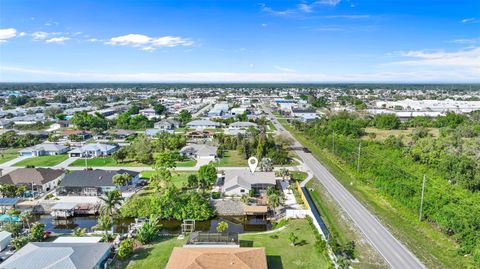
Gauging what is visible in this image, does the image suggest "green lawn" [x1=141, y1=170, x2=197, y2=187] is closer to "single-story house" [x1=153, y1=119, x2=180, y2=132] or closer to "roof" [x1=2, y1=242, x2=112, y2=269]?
"roof" [x1=2, y1=242, x2=112, y2=269]

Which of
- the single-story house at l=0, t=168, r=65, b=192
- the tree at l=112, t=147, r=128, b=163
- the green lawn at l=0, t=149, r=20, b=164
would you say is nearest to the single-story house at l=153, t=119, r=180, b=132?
the tree at l=112, t=147, r=128, b=163

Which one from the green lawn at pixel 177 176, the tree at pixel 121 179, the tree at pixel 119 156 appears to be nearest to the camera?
the tree at pixel 121 179

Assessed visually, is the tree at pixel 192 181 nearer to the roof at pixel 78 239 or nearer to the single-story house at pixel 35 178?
the roof at pixel 78 239

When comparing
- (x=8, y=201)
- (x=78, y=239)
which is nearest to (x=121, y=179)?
(x=8, y=201)

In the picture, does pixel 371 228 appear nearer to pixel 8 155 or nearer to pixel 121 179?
pixel 121 179

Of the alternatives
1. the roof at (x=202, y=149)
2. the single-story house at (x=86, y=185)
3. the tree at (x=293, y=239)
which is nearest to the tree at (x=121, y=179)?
the single-story house at (x=86, y=185)

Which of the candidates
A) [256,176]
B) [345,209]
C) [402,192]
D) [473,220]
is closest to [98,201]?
[256,176]
